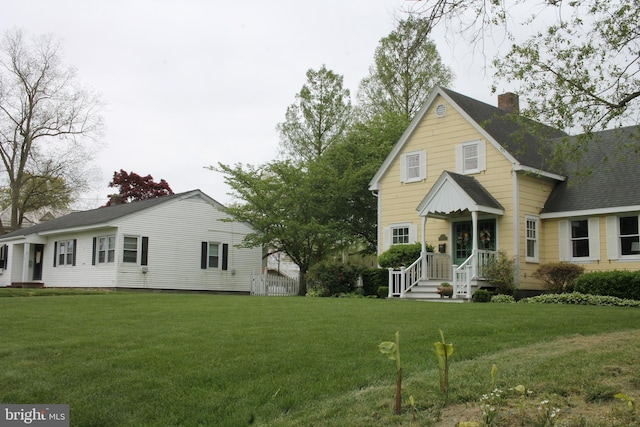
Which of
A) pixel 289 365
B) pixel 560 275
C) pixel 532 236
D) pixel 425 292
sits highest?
pixel 532 236

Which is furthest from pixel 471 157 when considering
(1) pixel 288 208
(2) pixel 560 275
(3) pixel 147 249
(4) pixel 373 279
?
(3) pixel 147 249

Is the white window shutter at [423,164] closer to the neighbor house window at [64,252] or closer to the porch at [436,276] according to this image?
the porch at [436,276]

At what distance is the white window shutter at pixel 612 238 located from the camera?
59.9ft

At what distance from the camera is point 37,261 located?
3184 cm

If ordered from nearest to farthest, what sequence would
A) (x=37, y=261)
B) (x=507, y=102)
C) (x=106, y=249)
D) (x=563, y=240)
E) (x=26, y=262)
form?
(x=563, y=240), (x=507, y=102), (x=106, y=249), (x=26, y=262), (x=37, y=261)

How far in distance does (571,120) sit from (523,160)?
1020cm

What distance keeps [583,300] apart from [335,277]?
8.21 meters

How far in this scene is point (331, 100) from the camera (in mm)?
33188

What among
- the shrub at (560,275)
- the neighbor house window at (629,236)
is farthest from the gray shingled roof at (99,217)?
the neighbor house window at (629,236)

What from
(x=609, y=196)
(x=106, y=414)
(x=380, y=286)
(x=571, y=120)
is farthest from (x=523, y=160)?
(x=106, y=414)

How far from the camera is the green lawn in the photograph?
5.56 m

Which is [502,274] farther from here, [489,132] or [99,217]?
[99,217]

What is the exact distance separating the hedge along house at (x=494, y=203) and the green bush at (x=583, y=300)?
1621 millimetres

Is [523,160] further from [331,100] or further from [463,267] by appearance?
[331,100]
